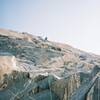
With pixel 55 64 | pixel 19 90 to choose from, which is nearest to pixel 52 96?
pixel 19 90

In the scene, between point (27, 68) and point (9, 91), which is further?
point (27, 68)

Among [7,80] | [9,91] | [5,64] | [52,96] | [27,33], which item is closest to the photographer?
[52,96]

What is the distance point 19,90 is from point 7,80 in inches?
124

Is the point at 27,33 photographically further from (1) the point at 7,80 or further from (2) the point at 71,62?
(1) the point at 7,80

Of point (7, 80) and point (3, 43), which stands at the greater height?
point (3, 43)

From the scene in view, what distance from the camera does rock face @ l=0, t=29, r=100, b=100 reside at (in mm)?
14092

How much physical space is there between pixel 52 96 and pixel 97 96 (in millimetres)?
5463

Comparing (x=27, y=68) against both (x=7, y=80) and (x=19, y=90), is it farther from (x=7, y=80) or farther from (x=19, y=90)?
(x=19, y=90)

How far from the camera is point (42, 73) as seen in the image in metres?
22.2

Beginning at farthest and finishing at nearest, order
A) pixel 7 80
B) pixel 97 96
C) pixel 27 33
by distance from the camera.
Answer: pixel 27 33 → pixel 7 80 → pixel 97 96

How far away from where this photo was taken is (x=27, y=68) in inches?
1046

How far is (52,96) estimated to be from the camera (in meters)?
16.9

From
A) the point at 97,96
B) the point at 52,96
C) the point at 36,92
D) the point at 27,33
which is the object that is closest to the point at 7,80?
the point at 36,92

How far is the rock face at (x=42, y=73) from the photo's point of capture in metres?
14.1
